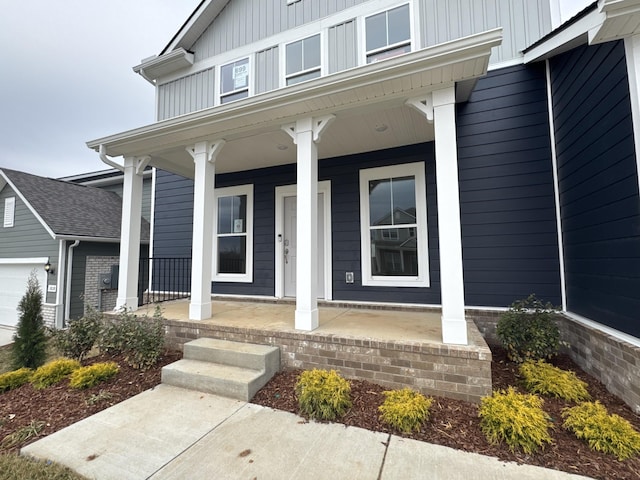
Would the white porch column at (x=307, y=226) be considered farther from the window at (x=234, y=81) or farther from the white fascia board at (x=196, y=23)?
the white fascia board at (x=196, y=23)

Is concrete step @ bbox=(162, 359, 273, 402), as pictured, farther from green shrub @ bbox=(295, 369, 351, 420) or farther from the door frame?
the door frame

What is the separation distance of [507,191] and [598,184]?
1115 mm

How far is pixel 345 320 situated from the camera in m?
3.76

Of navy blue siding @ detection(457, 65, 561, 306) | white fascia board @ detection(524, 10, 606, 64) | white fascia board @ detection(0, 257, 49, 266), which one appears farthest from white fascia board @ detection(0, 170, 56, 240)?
white fascia board @ detection(524, 10, 606, 64)

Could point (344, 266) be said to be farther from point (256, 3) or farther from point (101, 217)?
point (101, 217)

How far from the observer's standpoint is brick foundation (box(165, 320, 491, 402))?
250 centimetres

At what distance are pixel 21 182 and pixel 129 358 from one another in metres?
8.00

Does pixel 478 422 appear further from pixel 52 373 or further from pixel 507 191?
pixel 52 373

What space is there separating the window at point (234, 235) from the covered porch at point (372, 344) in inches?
60.5

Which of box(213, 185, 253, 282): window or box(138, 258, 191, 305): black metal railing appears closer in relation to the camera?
box(213, 185, 253, 282): window

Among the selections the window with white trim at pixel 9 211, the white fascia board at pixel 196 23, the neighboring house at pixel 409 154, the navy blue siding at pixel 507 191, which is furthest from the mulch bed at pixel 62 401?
the window with white trim at pixel 9 211

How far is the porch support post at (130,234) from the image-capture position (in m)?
4.48

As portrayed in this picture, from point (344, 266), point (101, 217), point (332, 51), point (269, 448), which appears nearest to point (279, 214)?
point (344, 266)

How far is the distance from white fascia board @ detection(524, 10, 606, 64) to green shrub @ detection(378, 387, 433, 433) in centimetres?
347
